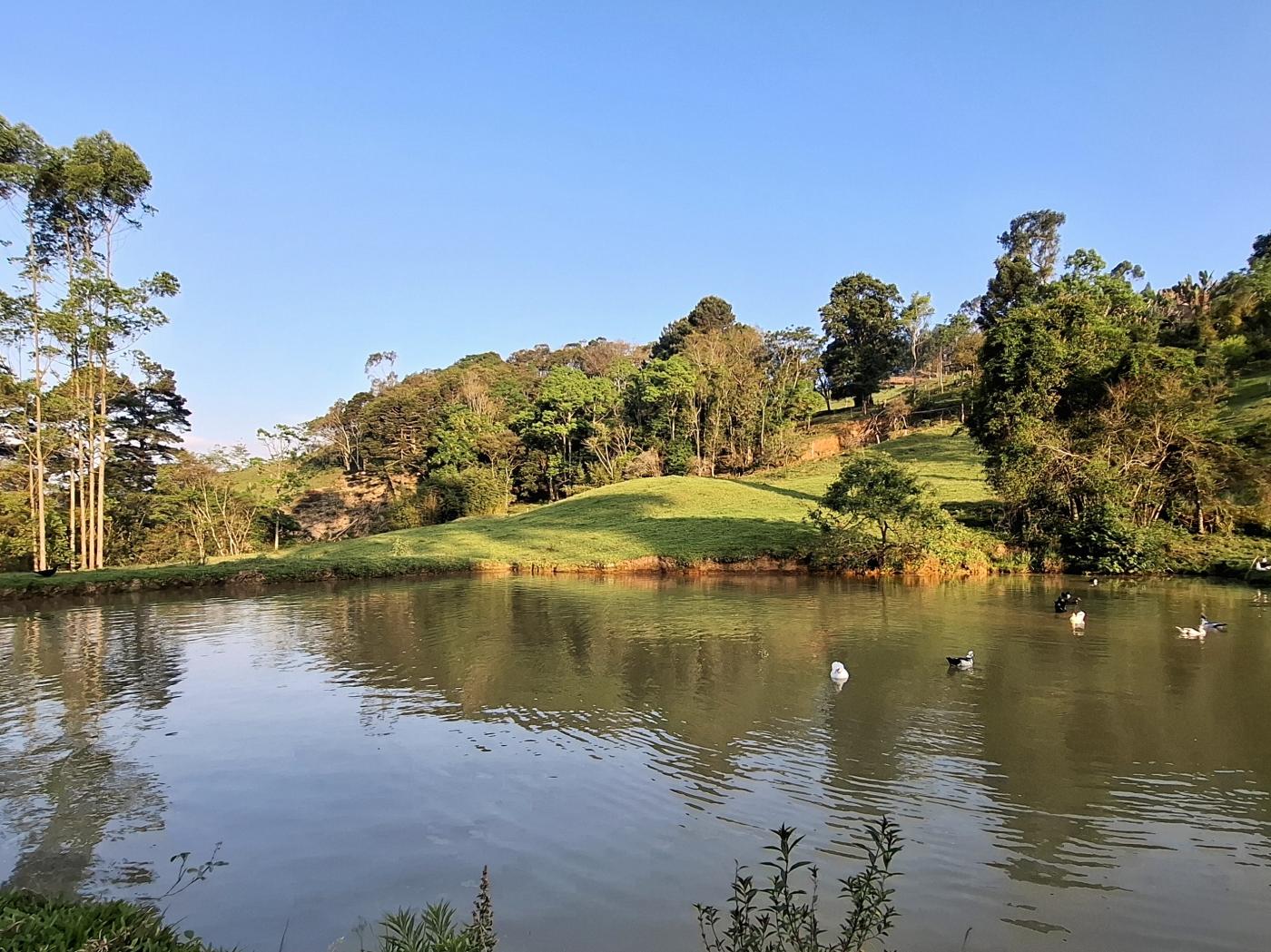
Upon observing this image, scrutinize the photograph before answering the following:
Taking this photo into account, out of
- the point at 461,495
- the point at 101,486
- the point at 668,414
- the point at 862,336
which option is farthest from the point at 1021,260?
the point at 101,486

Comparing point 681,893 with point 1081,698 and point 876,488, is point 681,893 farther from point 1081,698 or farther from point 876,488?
point 876,488

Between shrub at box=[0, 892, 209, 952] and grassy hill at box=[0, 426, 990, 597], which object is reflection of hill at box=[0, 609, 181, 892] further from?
grassy hill at box=[0, 426, 990, 597]

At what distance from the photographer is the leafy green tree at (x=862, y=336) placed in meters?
64.6

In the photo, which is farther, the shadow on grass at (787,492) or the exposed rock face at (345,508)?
the exposed rock face at (345,508)

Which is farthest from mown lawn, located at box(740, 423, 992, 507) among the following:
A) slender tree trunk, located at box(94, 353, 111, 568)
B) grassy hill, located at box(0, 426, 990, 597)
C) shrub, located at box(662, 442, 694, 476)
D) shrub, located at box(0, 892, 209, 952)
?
slender tree trunk, located at box(94, 353, 111, 568)

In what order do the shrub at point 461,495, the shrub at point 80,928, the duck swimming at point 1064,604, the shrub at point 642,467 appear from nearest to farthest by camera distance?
1. the shrub at point 80,928
2. the duck swimming at point 1064,604
3. the shrub at point 461,495
4. the shrub at point 642,467

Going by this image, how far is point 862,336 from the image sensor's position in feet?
215

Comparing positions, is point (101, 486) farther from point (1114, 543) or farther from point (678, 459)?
point (1114, 543)

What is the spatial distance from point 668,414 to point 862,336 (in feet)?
74.1

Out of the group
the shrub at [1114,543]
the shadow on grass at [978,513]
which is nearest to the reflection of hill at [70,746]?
the shrub at [1114,543]

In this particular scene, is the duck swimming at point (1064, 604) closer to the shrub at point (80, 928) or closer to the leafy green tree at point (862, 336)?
the shrub at point (80, 928)

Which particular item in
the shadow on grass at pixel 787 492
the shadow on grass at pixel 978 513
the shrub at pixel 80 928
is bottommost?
the shrub at pixel 80 928

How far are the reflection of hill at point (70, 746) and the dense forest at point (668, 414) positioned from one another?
16493 mm

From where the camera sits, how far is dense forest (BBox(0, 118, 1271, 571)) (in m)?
25.1
